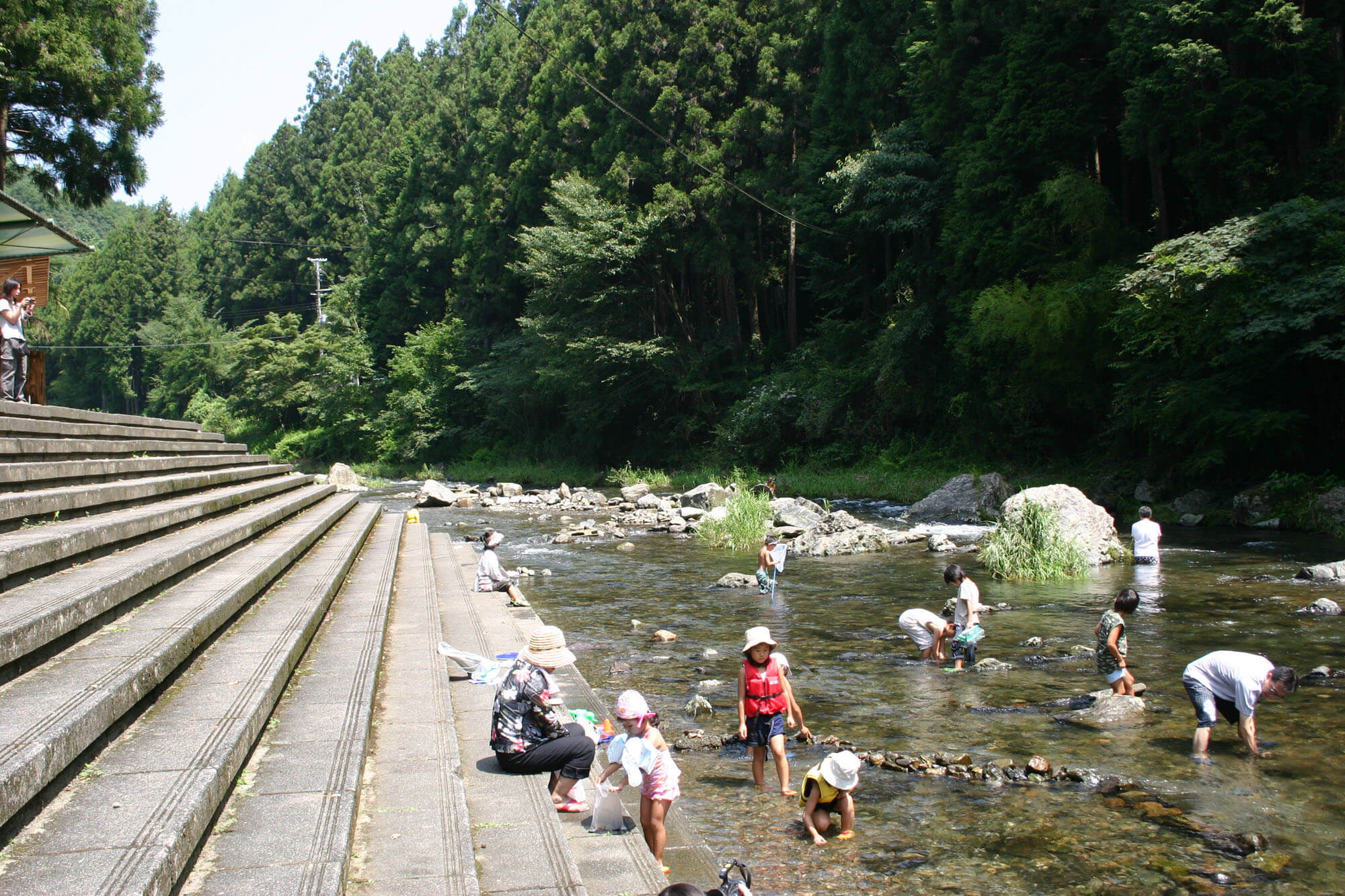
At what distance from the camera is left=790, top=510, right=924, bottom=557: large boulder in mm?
18562

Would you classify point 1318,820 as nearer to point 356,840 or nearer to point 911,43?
point 356,840

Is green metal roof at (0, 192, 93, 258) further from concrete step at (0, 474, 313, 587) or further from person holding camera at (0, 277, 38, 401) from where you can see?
concrete step at (0, 474, 313, 587)

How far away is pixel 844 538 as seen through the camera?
18.8 metres

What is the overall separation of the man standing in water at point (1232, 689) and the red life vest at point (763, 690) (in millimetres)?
3042

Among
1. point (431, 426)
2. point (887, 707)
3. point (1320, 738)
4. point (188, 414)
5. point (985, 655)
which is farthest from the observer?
point (188, 414)

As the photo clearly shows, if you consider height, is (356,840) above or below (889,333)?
below

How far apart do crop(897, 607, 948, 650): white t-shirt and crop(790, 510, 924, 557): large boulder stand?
315 inches

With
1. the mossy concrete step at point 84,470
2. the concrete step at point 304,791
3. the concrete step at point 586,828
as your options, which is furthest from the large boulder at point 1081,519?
the mossy concrete step at point 84,470

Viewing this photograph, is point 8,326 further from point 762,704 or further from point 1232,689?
point 1232,689

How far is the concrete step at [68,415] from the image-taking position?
9.50 metres

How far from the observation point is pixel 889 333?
30.5 metres

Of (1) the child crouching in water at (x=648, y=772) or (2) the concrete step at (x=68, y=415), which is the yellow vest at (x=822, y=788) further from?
(2) the concrete step at (x=68, y=415)

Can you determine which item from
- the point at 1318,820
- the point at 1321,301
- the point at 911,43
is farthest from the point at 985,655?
the point at 911,43

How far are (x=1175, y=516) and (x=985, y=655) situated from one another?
12649 millimetres
